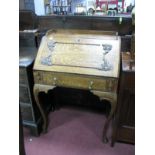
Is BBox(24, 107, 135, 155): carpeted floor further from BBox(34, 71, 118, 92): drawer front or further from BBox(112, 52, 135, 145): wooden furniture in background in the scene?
BBox(34, 71, 118, 92): drawer front

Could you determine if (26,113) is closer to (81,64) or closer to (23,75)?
(23,75)

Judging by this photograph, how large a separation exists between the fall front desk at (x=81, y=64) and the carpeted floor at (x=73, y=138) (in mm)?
379

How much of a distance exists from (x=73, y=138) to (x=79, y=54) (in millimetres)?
861

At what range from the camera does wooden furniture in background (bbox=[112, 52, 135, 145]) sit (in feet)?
5.09

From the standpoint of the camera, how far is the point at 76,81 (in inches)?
65.8

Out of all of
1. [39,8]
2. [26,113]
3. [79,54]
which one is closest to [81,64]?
[79,54]

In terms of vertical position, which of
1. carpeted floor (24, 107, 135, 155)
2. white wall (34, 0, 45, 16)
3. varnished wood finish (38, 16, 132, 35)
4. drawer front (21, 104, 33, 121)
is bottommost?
carpeted floor (24, 107, 135, 155)

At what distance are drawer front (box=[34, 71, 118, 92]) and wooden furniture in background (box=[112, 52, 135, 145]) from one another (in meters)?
0.09

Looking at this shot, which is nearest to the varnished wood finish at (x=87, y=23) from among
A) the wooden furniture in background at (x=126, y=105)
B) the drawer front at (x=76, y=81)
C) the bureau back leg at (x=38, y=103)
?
the wooden furniture in background at (x=126, y=105)

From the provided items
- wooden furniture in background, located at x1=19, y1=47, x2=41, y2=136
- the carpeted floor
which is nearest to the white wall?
wooden furniture in background, located at x1=19, y1=47, x2=41, y2=136
